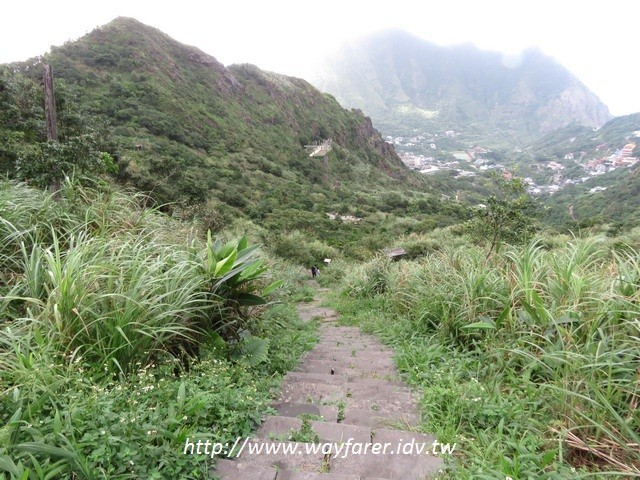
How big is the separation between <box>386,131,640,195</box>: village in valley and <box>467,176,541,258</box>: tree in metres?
53.8

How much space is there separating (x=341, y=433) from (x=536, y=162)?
123560mm

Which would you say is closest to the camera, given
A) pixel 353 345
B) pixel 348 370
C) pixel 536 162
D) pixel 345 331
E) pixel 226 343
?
pixel 226 343

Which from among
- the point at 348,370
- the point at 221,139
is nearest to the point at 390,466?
the point at 348,370

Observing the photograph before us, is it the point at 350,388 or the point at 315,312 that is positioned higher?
the point at 350,388

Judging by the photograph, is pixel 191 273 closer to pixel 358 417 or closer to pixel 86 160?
pixel 358 417

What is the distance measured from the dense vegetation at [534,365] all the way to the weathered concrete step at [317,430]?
381 millimetres

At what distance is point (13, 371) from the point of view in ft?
5.35

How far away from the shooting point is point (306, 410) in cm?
213

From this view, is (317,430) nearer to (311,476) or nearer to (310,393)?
(311,476)

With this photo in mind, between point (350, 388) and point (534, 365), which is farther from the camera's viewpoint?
point (350, 388)

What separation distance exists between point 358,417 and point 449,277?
7.56 feet

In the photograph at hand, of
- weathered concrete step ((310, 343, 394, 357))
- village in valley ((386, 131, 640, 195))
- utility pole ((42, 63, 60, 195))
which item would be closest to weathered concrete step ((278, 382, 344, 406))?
weathered concrete step ((310, 343, 394, 357))

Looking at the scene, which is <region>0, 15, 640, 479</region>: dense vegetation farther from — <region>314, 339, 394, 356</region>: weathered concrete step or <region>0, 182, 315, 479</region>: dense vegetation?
<region>314, 339, 394, 356</region>: weathered concrete step

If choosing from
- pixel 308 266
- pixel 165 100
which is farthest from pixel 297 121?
pixel 308 266
